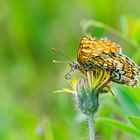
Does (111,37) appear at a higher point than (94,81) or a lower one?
higher

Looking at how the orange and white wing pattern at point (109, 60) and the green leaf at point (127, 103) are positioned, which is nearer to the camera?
the orange and white wing pattern at point (109, 60)

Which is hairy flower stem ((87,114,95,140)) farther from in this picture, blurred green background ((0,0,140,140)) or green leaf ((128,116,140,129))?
blurred green background ((0,0,140,140))

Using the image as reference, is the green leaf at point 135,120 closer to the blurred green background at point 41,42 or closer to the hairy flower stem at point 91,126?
the hairy flower stem at point 91,126

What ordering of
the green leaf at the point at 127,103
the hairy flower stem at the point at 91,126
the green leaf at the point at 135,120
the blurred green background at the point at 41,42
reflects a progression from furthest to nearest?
the blurred green background at the point at 41,42 → the green leaf at the point at 127,103 → the green leaf at the point at 135,120 → the hairy flower stem at the point at 91,126

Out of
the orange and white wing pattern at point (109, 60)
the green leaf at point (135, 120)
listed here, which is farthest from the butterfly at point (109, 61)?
the green leaf at point (135, 120)

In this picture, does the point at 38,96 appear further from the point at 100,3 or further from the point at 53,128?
the point at 53,128

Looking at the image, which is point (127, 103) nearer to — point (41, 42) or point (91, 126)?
point (91, 126)

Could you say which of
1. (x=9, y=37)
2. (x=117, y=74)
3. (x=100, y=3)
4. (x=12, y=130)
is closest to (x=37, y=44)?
(x=9, y=37)

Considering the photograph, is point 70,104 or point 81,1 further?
point 81,1
